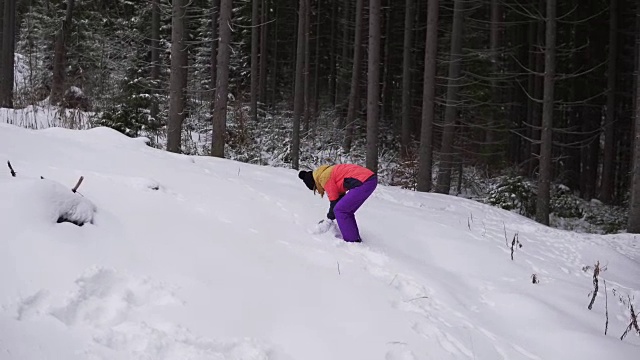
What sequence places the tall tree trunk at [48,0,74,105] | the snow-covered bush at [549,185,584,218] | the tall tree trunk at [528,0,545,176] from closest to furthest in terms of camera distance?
the snow-covered bush at [549,185,584,218] → the tall tree trunk at [48,0,74,105] → the tall tree trunk at [528,0,545,176]

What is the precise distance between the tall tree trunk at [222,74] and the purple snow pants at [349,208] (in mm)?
7043

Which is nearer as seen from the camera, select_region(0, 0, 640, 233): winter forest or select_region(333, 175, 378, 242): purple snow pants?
select_region(333, 175, 378, 242): purple snow pants

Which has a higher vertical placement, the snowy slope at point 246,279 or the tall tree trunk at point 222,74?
the tall tree trunk at point 222,74

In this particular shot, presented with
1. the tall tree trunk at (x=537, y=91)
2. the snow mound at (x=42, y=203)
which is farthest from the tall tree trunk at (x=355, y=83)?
the snow mound at (x=42, y=203)

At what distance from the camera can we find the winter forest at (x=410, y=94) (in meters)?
13.2

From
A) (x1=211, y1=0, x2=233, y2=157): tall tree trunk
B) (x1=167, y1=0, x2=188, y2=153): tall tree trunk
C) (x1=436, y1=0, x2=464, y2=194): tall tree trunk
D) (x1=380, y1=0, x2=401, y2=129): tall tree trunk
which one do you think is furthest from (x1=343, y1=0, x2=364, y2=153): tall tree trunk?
(x1=167, y1=0, x2=188, y2=153): tall tree trunk

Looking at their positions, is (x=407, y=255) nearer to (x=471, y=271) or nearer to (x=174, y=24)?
(x=471, y=271)

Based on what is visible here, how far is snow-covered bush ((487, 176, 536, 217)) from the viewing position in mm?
13945

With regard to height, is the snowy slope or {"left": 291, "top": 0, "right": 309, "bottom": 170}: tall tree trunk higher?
{"left": 291, "top": 0, "right": 309, "bottom": 170}: tall tree trunk

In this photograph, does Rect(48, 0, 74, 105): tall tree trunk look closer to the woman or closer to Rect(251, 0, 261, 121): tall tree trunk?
Rect(251, 0, 261, 121): tall tree trunk

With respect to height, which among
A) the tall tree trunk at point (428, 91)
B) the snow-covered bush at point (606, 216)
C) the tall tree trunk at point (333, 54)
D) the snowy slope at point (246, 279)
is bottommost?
A: the snow-covered bush at point (606, 216)

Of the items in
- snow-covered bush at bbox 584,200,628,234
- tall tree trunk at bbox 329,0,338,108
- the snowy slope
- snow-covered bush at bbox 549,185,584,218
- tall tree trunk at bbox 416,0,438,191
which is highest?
tall tree trunk at bbox 329,0,338,108

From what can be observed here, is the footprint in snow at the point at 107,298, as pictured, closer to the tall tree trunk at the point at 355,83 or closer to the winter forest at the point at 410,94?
the winter forest at the point at 410,94

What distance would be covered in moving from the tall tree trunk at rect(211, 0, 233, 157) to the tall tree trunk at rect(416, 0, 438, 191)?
520 cm
